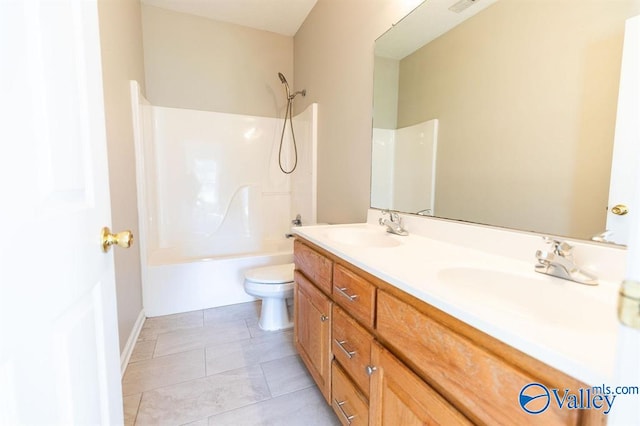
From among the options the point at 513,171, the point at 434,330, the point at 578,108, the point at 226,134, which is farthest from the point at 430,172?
the point at 226,134

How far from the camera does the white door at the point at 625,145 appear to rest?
69 cm

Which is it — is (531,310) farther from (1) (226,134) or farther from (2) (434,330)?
(1) (226,134)

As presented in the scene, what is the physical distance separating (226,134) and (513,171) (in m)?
2.63

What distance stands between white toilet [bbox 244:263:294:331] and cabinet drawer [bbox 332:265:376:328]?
892mm

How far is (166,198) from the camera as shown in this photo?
265 cm

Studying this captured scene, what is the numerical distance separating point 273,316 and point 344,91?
1.77m

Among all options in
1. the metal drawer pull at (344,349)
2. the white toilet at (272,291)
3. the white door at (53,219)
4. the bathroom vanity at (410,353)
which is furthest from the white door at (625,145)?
the white toilet at (272,291)

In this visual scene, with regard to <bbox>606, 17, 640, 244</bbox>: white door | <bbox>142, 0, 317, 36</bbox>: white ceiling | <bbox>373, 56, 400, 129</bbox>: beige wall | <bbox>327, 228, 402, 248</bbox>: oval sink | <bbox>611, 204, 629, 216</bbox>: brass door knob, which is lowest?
<bbox>327, 228, 402, 248</bbox>: oval sink

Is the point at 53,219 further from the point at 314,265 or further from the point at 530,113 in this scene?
the point at 530,113

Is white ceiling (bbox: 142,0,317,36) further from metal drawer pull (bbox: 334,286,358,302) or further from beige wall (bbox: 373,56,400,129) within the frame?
metal drawer pull (bbox: 334,286,358,302)

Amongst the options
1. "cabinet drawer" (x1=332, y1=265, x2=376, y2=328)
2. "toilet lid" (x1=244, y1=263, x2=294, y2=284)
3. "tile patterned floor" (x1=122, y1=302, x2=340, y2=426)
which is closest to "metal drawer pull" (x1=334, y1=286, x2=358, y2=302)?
"cabinet drawer" (x1=332, y1=265, x2=376, y2=328)

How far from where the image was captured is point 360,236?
1.48m

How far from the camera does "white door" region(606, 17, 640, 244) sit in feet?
2.26

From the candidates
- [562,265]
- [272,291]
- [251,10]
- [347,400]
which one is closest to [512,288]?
[562,265]
